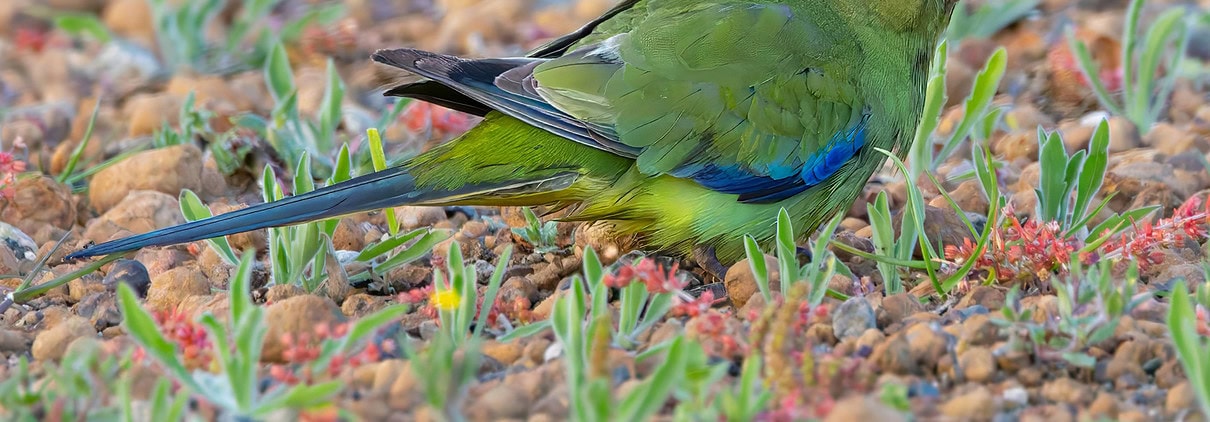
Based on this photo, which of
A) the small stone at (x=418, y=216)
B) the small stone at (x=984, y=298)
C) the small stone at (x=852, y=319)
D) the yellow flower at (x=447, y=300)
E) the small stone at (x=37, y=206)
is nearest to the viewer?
the small stone at (x=852, y=319)

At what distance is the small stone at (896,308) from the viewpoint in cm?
335

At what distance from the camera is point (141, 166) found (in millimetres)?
4832

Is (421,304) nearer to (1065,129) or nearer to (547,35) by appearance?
(1065,129)

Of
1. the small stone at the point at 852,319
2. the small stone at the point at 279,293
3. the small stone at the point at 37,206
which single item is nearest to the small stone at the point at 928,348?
the small stone at the point at 852,319

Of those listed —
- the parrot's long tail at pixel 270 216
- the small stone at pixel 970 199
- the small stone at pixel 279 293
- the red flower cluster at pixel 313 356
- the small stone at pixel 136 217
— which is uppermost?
the parrot's long tail at pixel 270 216

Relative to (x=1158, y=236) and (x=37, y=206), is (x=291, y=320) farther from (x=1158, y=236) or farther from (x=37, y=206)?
(x=1158, y=236)

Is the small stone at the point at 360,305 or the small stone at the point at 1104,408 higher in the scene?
the small stone at the point at 360,305

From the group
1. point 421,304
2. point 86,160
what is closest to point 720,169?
point 421,304

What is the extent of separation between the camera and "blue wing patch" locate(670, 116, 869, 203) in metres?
4.06

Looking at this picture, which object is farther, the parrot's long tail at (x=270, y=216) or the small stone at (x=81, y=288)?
the small stone at (x=81, y=288)

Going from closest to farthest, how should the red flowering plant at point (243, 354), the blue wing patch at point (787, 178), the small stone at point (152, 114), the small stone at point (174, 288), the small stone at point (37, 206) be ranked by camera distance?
the red flowering plant at point (243, 354) < the small stone at point (174, 288) < the blue wing patch at point (787, 178) < the small stone at point (37, 206) < the small stone at point (152, 114)

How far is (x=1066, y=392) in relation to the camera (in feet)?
9.49

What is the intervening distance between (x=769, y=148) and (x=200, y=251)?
176 cm

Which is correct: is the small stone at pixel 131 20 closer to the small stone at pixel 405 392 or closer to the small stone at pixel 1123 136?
the small stone at pixel 1123 136
